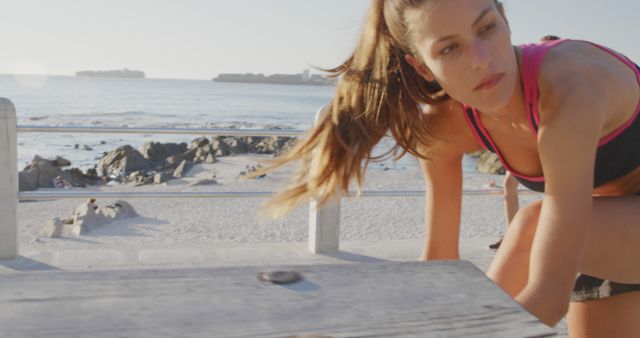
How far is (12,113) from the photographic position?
13.5 ft

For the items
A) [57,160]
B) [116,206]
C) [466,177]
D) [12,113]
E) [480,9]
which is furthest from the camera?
[57,160]

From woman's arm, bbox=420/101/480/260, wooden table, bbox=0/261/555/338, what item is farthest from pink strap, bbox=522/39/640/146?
wooden table, bbox=0/261/555/338

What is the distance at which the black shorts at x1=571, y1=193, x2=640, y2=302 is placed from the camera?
203cm

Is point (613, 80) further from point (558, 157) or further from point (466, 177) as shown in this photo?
point (466, 177)

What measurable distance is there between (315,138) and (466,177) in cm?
1313

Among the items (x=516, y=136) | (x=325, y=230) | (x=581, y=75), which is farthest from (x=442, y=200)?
(x=325, y=230)

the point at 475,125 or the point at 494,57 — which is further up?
the point at 494,57

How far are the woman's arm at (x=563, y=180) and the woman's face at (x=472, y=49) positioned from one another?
0.40ft

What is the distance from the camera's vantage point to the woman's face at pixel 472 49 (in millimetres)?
1703

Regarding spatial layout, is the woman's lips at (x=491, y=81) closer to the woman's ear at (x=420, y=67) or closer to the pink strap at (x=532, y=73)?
the pink strap at (x=532, y=73)

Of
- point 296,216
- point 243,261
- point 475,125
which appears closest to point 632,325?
point 475,125

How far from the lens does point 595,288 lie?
2.09 metres

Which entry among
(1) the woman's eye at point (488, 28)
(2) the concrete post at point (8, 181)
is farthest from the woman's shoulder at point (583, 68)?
(2) the concrete post at point (8, 181)

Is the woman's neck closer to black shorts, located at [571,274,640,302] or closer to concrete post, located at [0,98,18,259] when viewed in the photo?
black shorts, located at [571,274,640,302]
